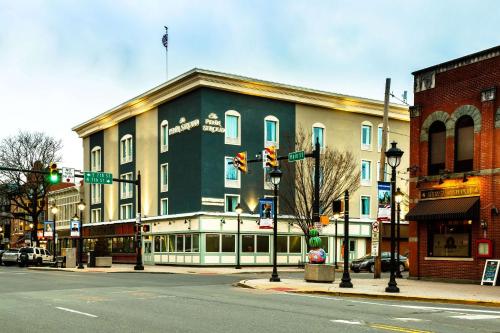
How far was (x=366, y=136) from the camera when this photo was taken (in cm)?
5919

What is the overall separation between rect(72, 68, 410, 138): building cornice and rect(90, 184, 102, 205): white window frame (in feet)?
24.1

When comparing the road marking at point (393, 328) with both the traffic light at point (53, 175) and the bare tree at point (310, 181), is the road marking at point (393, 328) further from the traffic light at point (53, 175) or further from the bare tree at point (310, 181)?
the bare tree at point (310, 181)

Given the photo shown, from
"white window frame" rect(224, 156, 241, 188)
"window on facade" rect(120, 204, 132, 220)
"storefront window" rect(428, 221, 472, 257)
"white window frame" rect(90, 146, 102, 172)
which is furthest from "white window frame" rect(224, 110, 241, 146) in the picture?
"storefront window" rect(428, 221, 472, 257)

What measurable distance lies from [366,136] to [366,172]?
3.41 meters

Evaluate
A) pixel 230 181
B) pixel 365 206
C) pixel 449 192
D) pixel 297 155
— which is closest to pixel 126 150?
pixel 230 181

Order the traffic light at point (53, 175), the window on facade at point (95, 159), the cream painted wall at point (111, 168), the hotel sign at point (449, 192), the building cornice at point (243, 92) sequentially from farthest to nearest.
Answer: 1. the window on facade at point (95, 159)
2. the cream painted wall at point (111, 168)
3. the building cornice at point (243, 92)
4. the traffic light at point (53, 175)
5. the hotel sign at point (449, 192)

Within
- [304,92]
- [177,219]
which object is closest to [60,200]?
[177,219]

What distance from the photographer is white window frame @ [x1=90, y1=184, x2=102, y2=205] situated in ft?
219

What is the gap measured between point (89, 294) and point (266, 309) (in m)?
6.93

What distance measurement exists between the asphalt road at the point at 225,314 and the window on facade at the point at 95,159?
49.3 m

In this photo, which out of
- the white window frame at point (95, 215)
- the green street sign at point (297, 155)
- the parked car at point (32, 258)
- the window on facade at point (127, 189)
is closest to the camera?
the green street sign at point (297, 155)

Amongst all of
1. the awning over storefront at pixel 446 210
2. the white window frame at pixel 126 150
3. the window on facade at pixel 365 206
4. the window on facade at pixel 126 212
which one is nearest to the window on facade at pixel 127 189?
the window on facade at pixel 126 212

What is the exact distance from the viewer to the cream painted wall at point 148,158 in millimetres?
56031

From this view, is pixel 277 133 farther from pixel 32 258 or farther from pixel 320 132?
pixel 32 258
